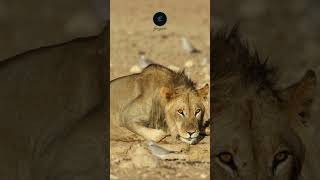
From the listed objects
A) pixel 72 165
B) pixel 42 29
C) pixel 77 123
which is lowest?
pixel 72 165

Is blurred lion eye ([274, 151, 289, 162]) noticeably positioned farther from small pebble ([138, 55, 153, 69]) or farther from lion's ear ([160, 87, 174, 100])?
small pebble ([138, 55, 153, 69])

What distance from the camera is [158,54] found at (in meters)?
3.70

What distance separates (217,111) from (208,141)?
19 centimetres

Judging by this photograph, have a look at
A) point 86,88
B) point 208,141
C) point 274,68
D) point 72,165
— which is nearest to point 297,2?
point 274,68

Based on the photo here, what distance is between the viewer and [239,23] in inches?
145

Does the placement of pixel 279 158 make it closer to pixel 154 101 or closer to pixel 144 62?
pixel 154 101

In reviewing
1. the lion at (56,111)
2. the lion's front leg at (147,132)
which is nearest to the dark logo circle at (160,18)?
the lion at (56,111)

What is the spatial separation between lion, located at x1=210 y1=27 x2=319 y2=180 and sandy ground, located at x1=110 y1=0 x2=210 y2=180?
9cm

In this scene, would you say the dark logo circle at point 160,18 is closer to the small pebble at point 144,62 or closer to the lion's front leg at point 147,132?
the small pebble at point 144,62

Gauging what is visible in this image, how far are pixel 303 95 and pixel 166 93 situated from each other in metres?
0.83

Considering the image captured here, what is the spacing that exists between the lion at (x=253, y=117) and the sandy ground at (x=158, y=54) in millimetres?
93

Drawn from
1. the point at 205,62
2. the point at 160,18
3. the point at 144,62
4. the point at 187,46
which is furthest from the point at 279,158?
the point at 160,18

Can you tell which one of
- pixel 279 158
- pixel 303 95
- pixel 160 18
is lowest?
pixel 279 158

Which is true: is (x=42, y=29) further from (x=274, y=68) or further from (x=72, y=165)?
(x=274, y=68)
